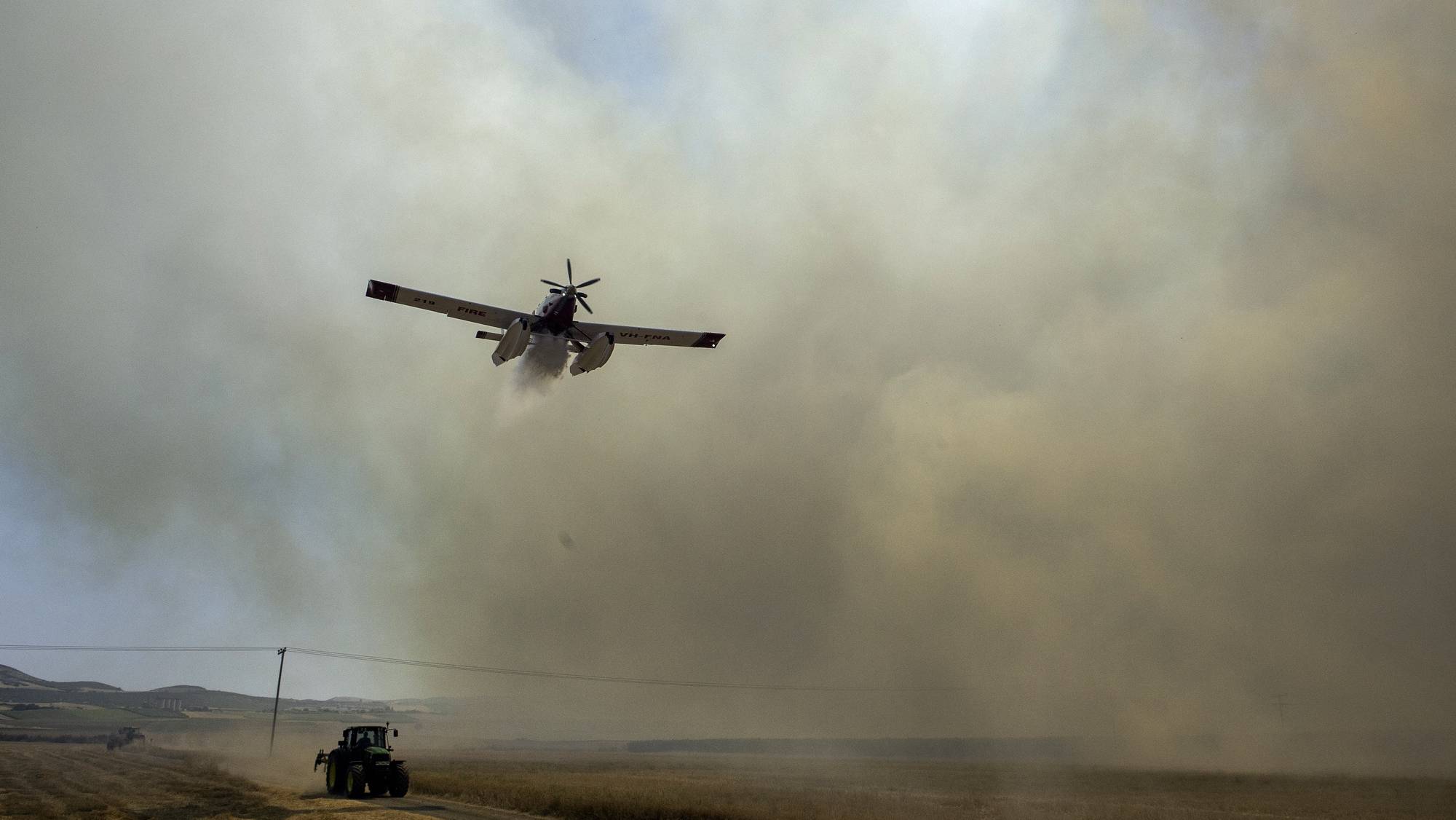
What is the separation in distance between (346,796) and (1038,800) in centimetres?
3699

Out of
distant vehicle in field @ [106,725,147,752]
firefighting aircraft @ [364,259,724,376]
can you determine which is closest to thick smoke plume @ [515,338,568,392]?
firefighting aircraft @ [364,259,724,376]

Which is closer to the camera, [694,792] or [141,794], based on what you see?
[141,794]

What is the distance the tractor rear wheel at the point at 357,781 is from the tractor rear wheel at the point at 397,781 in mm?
1158

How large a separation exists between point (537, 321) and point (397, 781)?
2391 centimetres

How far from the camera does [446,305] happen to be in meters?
48.4

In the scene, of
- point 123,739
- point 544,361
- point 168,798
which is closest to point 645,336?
point 544,361

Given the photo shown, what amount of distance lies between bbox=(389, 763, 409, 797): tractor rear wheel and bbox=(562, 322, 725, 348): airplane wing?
77.8 feet

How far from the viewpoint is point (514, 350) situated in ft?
151

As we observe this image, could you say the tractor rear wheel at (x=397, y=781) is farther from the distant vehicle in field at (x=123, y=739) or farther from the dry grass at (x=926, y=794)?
the distant vehicle in field at (x=123, y=739)

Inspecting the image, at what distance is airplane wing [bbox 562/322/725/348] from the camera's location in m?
48.5

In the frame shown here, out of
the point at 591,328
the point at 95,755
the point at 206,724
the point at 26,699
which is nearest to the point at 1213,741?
the point at 591,328

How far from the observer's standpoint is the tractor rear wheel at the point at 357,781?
3809cm

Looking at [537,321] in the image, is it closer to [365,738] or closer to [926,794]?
[365,738]

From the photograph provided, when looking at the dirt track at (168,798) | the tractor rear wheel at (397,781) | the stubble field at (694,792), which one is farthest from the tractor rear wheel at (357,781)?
the tractor rear wheel at (397,781)
